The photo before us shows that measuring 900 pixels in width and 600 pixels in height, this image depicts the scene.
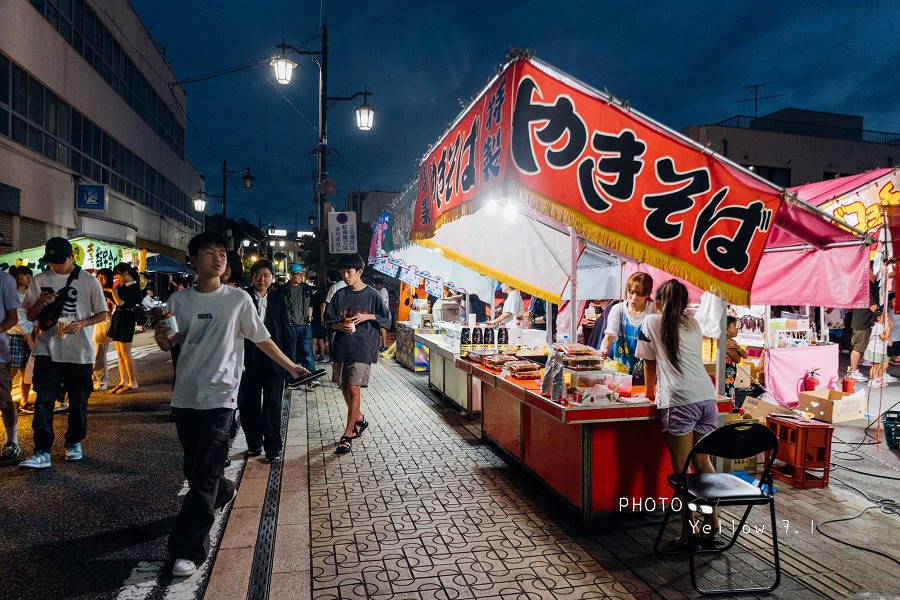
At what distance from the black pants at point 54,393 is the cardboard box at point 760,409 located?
27.9 feet

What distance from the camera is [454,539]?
4.46 m

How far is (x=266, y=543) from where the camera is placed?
4387 mm

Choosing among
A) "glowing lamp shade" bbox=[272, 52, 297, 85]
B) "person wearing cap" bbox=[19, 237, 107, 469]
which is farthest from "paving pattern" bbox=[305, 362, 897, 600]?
"glowing lamp shade" bbox=[272, 52, 297, 85]

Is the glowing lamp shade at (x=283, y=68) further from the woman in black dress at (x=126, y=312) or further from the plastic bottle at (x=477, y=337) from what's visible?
the plastic bottle at (x=477, y=337)

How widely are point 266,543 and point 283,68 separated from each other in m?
14.4

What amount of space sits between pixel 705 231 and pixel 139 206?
89.8 ft

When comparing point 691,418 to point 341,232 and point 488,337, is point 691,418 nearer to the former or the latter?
point 488,337

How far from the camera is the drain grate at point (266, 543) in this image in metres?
3.74

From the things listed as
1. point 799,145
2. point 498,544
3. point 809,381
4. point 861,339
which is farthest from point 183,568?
point 799,145

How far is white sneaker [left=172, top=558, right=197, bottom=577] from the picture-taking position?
151 inches

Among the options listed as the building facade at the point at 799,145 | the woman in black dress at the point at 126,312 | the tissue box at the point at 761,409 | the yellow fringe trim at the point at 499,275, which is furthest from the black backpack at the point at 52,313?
the building facade at the point at 799,145

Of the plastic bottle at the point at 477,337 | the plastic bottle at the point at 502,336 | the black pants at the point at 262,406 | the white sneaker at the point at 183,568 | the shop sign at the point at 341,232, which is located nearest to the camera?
the white sneaker at the point at 183,568

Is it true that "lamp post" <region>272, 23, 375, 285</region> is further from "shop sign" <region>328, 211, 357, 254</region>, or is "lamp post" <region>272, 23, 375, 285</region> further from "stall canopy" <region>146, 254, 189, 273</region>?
"stall canopy" <region>146, 254, 189, 273</region>

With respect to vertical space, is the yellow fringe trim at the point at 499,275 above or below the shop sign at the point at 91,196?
below
